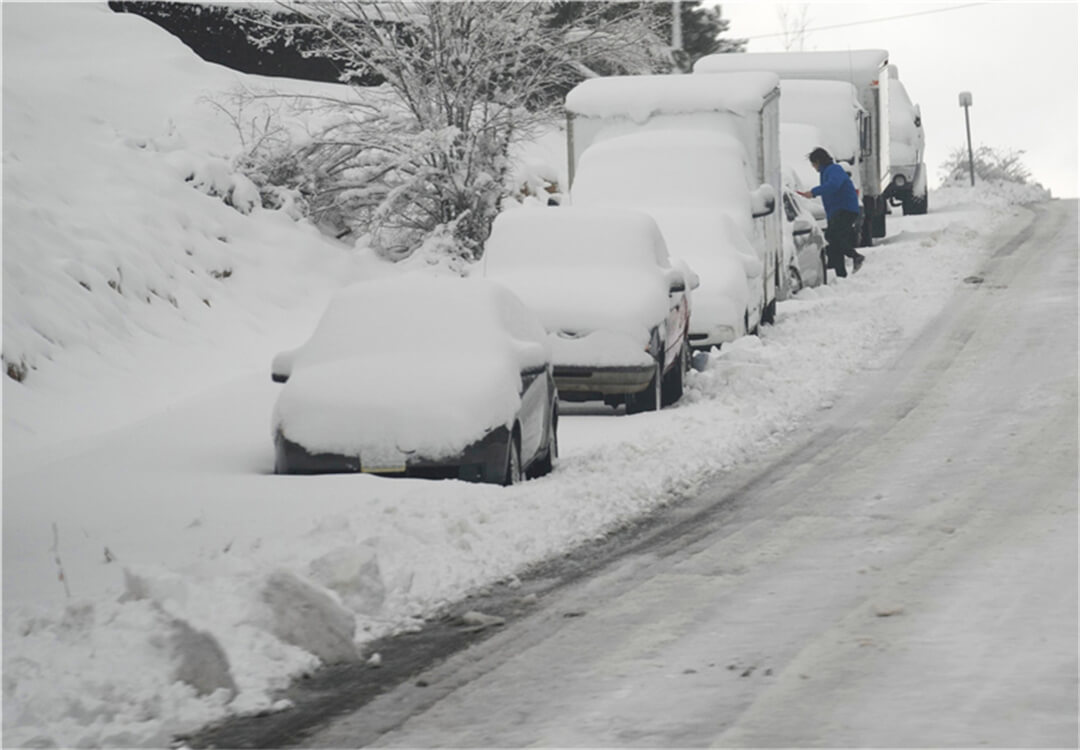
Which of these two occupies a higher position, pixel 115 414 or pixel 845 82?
pixel 845 82

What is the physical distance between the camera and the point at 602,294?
48.8ft

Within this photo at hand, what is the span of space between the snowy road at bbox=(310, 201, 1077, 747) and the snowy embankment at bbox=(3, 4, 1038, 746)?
2.25 feet

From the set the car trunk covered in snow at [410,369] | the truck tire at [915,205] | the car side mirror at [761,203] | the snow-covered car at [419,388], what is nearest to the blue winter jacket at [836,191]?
the car side mirror at [761,203]

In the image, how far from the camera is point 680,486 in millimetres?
11547

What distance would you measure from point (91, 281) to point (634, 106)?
6.49m

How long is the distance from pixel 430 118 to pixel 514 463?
1374cm

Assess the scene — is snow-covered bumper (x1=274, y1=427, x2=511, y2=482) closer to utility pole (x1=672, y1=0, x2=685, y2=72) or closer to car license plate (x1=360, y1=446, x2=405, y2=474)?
car license plate (x1=360, y1=446, x2=405, y2=474)

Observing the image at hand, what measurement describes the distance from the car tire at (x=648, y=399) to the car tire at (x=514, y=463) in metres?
Answer: 3.72

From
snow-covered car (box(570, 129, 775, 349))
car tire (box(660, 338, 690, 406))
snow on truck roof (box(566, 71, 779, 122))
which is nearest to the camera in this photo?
car tire (box(660, 338, 690, 406))

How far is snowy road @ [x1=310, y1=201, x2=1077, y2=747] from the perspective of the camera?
20.1 ft

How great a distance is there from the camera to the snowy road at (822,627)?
20.1ft

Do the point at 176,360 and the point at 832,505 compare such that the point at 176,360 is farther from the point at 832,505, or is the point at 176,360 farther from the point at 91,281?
the point at 832,505

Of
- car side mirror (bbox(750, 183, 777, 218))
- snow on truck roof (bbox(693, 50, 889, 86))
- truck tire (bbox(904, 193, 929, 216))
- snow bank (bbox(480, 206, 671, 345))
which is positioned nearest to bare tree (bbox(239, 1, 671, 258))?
car side mirror (bbox(750, 183, 777, 218))

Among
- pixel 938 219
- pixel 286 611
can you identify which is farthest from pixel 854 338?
pixel 938 219
